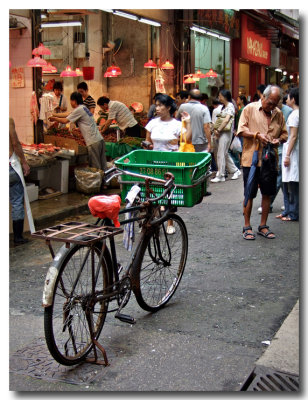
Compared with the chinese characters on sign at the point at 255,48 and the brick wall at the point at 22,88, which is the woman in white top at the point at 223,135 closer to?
the brick wall at the point at 22,88

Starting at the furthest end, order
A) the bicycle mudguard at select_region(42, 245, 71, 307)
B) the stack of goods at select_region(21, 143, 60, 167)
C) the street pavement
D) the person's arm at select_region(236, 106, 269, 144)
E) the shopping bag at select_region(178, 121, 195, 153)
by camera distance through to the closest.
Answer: the stack of goods at select_region(21, 143, 60, 167), the person's arm at select_region(236, 106, 269, 144), the shopping bag at select_region(178, 121, 195, 153), the street pavement, the bicycle mudguard at select_region(42, 245, 71, 307)

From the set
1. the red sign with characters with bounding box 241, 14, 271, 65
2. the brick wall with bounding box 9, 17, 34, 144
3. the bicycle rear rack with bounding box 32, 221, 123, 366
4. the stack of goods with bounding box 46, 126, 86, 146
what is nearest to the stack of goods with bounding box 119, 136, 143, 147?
the stack of goods with bounding box 46, 126, 86, 146

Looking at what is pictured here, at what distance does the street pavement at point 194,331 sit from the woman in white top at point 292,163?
4.46 ft

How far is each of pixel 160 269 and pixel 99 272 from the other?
0.90 m

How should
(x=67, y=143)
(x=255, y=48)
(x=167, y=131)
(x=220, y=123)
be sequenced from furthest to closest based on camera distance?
(x=255, y=48) → (x=220, y=123) → (x=67, y=143) → (x=167, y=131)

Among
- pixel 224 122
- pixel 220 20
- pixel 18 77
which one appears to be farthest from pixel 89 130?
pixel 220 20

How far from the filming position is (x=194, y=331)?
14.8 ft

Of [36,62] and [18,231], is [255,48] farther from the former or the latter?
[18,231]

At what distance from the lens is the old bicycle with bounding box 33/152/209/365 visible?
3631 mm

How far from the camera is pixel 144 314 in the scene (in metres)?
4.89

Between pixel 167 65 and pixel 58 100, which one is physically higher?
pixel 167 65

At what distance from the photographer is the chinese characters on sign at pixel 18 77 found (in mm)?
11148

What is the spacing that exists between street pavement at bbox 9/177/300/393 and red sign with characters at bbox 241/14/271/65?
51.6 feet

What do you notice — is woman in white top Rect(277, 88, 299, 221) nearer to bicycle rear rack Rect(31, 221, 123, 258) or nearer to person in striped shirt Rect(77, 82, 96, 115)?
bicycle rear rack Rect(31, 221, 123, 258)
